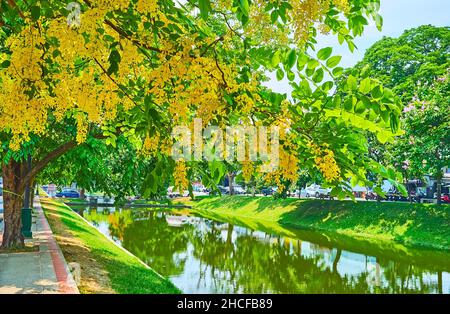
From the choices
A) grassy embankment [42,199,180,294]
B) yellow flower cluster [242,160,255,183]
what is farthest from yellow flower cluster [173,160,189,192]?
grassy embankment [42,199,180,294]

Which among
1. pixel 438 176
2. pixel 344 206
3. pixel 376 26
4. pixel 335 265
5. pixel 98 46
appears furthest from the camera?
pixel 344 206

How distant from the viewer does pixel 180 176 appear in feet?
12.6

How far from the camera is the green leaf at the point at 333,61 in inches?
150

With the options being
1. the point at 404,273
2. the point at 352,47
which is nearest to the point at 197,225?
the point at 404,273

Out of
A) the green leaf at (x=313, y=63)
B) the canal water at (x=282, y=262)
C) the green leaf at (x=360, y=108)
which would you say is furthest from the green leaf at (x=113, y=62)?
the canal water at (x=282, y=262)

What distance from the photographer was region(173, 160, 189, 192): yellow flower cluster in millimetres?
3826

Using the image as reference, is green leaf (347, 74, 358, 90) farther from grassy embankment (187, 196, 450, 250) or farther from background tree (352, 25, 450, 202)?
grassy embankment (187, 196, 450, 250)

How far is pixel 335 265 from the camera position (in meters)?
19.5

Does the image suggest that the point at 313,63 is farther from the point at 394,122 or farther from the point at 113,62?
the point at 113,62

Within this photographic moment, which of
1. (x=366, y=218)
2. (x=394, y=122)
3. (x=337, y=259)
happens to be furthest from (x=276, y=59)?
(x=366, y=218)

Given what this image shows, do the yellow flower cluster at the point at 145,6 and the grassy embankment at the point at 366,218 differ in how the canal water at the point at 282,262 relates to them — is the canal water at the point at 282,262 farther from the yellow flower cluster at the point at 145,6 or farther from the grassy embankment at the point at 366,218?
the yellow flower cluster at the point at 145,6

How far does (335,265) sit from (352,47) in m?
16.3

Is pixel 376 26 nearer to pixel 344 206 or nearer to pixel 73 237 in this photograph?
pixel 73 237
